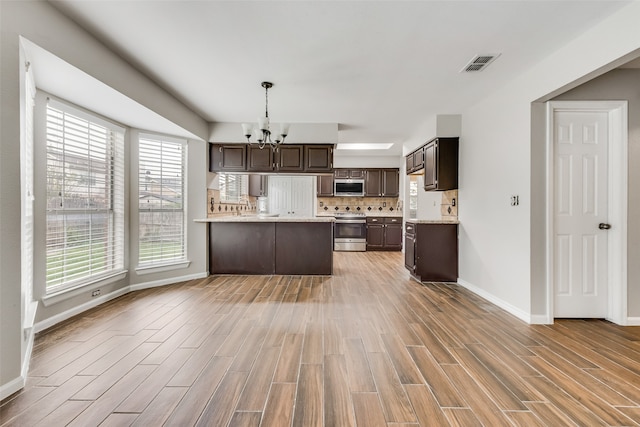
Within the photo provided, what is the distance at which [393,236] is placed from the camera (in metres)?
7.64

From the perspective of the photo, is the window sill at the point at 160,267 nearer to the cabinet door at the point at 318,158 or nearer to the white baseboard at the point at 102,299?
the white baseboard at the point at 102,299

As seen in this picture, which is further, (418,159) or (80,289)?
(418,159)

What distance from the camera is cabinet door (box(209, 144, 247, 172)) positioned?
480cm

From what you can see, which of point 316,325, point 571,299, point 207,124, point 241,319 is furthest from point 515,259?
point 207,124

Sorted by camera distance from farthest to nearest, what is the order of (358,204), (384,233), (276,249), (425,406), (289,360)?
(358,204)
(384,233)
(276,249)
(289,360)
(425,406)

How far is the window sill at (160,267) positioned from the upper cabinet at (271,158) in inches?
63.0

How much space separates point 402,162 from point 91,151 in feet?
21.9

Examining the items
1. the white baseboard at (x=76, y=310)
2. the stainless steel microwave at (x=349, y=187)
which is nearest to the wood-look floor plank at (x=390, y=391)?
the white baseboard at (x=76, y=310)

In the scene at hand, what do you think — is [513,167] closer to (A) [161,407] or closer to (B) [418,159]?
(B) [418,159]

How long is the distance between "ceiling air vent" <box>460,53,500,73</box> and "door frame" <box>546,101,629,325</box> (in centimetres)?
75

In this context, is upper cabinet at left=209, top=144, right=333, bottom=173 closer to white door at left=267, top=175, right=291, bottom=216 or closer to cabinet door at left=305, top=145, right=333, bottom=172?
cabinet door at left=305, top=145, right=333, bottom=172

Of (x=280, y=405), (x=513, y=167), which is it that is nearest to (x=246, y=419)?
(x=280, y=405)

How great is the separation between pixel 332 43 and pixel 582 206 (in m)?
2.93

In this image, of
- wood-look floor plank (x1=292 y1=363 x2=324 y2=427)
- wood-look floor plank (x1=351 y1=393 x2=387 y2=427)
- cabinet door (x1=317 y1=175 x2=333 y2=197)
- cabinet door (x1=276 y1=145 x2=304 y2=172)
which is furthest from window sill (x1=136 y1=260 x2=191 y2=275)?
cabinet door (x1=317 y1=175 x2=333 y2=197)
